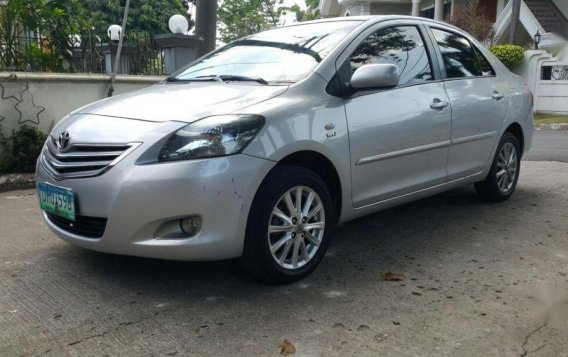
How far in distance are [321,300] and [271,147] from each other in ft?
3.01

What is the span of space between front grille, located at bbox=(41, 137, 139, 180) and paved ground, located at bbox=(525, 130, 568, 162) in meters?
6.98

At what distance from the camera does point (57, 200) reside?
10.9 feet

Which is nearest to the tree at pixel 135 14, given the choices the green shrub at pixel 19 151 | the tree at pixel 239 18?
the tree at pixel 239 18

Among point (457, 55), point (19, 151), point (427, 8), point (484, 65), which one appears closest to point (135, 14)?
point (427, 8)

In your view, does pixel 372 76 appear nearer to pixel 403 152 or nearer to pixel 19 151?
pixel 403 152

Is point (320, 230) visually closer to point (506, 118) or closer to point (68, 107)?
point (506, 118)

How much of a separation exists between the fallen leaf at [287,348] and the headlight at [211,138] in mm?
1030

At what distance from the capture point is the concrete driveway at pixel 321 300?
270 cm

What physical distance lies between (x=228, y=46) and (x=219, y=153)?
1.96 m

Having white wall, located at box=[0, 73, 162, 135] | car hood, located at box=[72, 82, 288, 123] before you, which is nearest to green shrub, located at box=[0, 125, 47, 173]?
white wall, located at box=[0, 73, 162, 135]

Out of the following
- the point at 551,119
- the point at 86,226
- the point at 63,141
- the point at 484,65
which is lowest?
the point at 551,119

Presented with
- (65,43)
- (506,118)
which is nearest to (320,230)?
(506,118)

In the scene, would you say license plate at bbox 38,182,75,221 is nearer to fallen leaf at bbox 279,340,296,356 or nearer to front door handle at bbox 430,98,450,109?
fallen leaf at bbox 279,340,296,356

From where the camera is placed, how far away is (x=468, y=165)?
4.80 m
